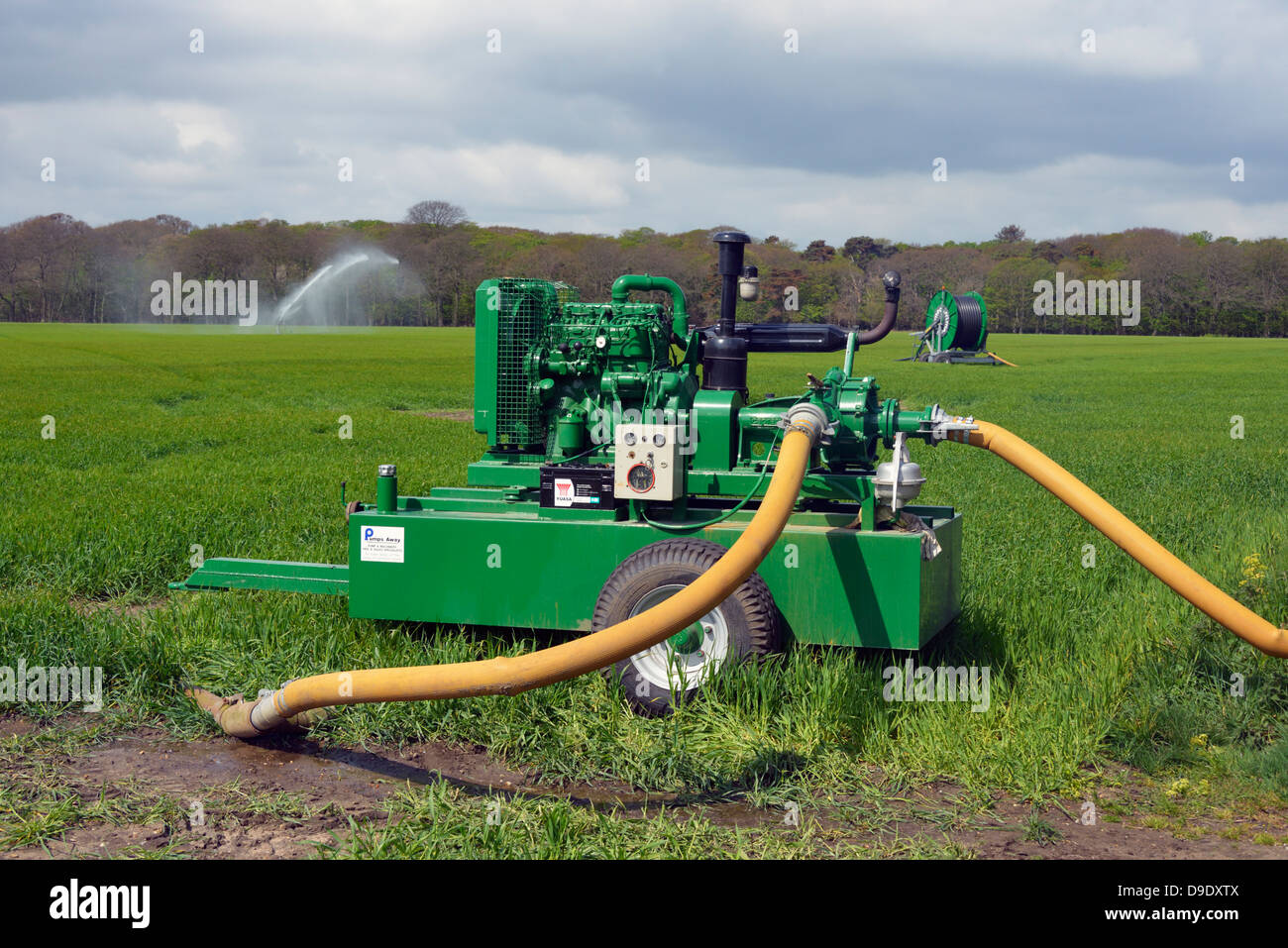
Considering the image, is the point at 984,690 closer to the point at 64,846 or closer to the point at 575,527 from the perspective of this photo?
the point at 575,527

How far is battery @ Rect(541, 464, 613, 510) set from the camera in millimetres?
6078

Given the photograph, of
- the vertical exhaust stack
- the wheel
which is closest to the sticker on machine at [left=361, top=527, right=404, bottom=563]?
the wheel

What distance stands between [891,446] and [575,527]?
178 centimetres

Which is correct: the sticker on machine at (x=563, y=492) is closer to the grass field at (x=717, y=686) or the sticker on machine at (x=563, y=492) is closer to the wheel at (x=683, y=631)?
the wheel at (x=683, y=631)

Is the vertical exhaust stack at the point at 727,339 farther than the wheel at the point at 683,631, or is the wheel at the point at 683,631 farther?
the vertical exhaust stack at the point at 727,339

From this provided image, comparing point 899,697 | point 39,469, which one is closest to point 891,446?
point 899,697

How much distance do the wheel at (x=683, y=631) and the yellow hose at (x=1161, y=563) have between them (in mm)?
1479

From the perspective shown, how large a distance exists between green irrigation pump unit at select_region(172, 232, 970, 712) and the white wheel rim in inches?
0.5

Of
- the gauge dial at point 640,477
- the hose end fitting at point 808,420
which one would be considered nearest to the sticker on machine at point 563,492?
the gauge dial at point 640,477

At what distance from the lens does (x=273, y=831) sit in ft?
14.9

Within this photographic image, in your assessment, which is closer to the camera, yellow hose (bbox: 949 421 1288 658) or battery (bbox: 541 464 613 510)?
yellow hose (bbox: 949 421 1288 658)

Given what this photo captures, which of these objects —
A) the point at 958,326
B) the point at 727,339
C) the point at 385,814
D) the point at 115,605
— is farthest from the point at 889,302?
the point at 115,605

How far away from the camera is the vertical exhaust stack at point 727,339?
249 inches

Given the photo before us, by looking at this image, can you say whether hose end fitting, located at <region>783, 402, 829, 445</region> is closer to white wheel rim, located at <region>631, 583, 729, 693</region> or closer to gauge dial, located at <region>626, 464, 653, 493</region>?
gauge dial, located at <region>626, 464, 653, 493</region>
